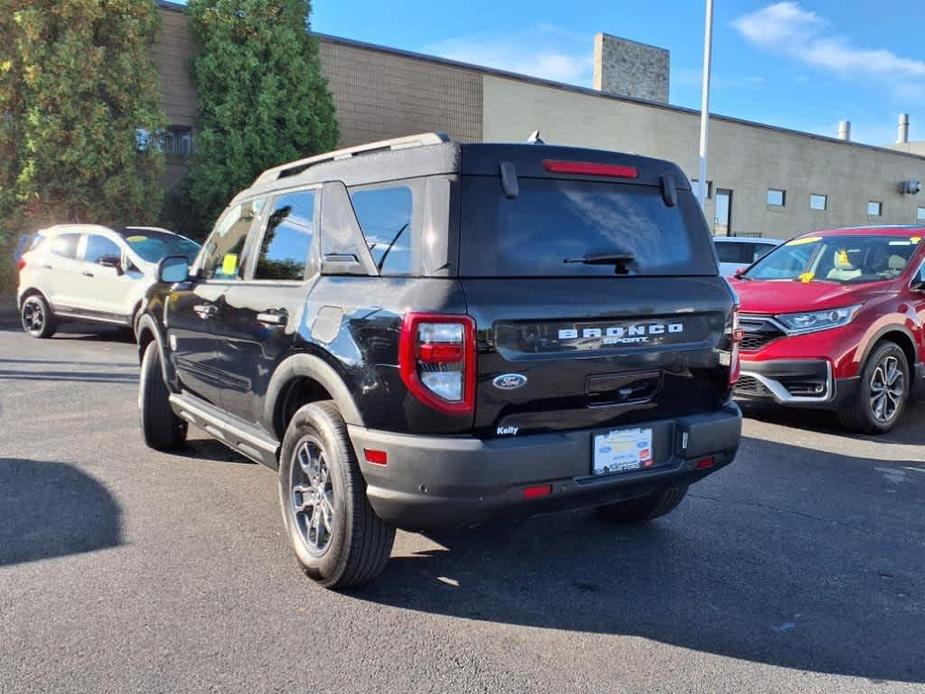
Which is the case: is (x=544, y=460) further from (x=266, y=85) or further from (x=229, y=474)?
(x=266, y=85)

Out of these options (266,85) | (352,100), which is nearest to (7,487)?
(266,85)

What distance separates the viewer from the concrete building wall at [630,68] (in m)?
29.2

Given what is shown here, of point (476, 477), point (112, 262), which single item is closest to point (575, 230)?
point (476, 477)

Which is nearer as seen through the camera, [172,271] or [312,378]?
[312,378]

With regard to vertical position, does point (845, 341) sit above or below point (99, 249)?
below

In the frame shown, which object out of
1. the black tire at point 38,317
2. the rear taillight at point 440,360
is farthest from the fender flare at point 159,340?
the black tire at point 38,317

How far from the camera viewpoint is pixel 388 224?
133 inches

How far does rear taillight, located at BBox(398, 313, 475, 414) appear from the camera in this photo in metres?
2.96

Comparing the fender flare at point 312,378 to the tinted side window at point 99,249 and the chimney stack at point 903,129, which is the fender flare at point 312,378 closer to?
the tinted side window at point 99,249

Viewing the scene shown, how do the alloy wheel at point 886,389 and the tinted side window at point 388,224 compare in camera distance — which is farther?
the alloy wheel at point 886,389

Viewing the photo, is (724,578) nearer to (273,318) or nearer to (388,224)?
(388,224)

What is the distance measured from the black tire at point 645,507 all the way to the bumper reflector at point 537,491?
1243 millimetres

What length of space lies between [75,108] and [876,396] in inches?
561

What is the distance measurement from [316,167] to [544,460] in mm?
2023
